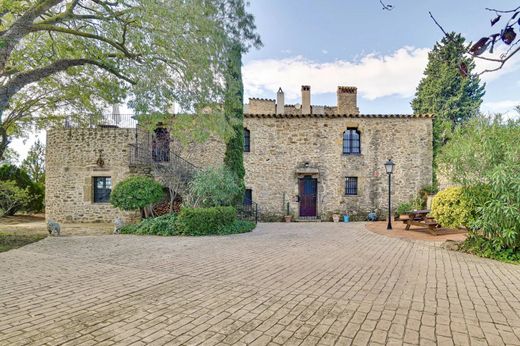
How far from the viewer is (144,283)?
456 centimetres

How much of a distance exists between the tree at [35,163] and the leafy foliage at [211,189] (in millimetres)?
14717

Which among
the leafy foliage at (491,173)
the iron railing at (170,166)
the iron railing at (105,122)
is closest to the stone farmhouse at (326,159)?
the iron railing at (170,166)

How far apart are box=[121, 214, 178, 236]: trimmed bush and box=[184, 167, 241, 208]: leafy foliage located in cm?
109

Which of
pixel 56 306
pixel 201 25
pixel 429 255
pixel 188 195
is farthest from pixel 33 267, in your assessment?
pixel 429 255

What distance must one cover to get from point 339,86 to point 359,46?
7452mm

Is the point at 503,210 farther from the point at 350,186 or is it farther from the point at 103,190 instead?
the point at 103,190

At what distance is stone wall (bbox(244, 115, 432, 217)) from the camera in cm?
1511

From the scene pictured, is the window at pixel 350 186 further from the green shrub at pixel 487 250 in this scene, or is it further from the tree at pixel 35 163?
the tree at pixel 35 163

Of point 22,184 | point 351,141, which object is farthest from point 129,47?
point 22,184

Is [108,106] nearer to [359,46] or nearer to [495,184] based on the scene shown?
[359,46]

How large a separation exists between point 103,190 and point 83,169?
137 cm

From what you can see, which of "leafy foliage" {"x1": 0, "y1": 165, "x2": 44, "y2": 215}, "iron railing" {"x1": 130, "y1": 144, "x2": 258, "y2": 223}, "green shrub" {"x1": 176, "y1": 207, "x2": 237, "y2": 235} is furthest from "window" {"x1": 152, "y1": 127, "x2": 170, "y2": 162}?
"leafy foliage" {"x1": 0, "y1": 165, "x2": 44, "y2": 215}

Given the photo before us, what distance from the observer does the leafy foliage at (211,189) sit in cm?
1066

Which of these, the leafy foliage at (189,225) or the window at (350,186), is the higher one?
the window at (350,186)
